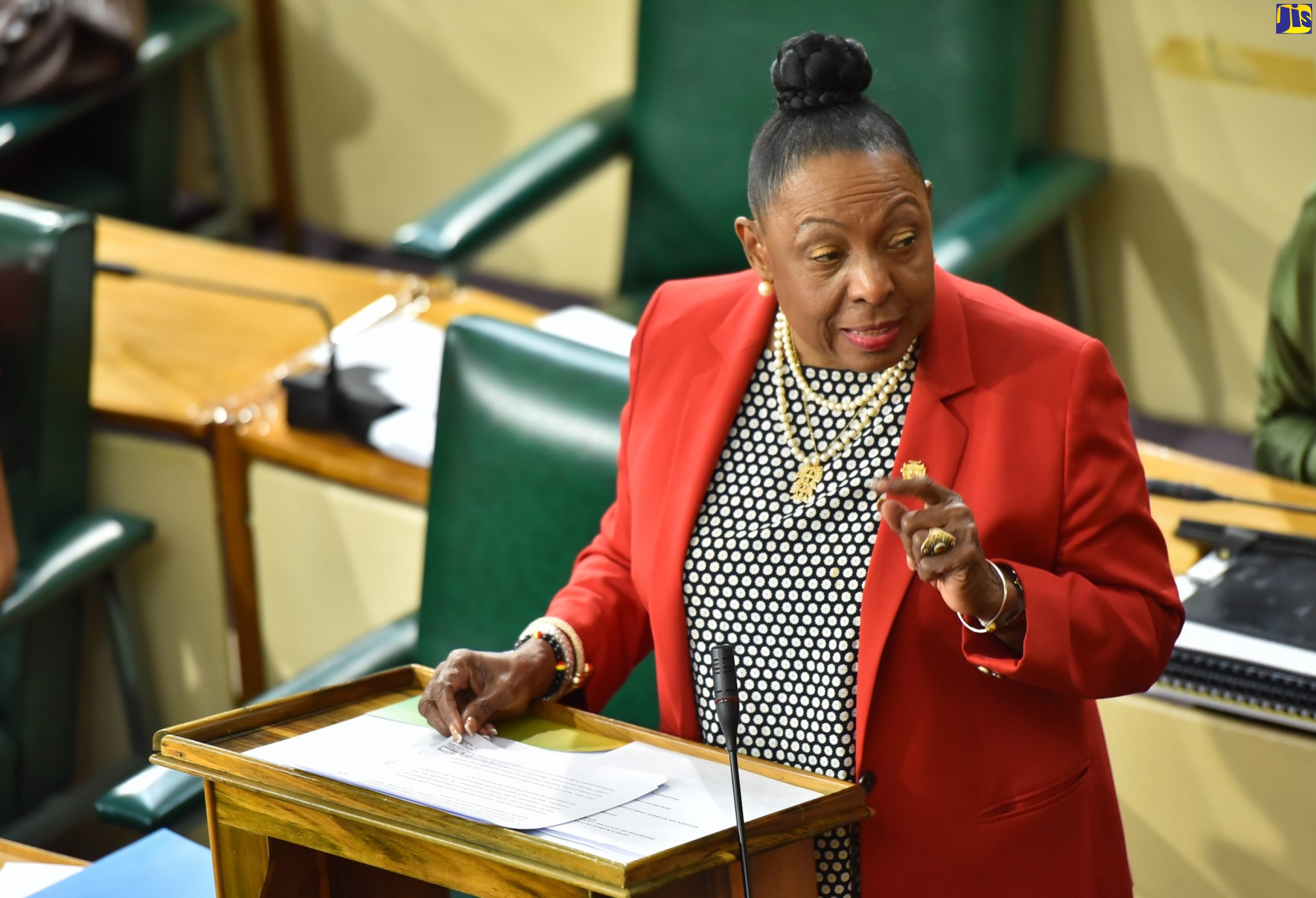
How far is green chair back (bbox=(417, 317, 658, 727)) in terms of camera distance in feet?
6.74

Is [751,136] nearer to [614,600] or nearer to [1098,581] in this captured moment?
[614,600]

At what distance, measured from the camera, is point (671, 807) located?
130 centimetres

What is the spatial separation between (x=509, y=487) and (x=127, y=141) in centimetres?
→ 244

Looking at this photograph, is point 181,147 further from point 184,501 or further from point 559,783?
point 559,783

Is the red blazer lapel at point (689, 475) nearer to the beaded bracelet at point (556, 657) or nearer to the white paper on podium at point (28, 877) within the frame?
the beaded bracelet at point (556, 657)

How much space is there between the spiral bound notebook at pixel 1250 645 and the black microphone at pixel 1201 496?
0.14 metres

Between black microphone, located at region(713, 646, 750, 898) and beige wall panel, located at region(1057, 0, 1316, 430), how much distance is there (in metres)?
2.11

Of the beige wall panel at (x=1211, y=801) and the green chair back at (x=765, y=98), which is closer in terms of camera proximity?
the beige wall panel at (x=1211, y=801)

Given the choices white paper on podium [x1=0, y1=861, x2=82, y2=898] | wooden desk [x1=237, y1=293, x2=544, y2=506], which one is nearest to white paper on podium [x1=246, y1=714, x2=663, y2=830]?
white paper on podium [x1=0, y1=861, x2=82, y2=898]

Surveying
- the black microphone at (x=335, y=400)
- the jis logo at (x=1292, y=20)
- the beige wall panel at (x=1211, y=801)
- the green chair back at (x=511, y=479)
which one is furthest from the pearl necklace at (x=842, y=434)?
the jis logo at (x=1292, y=20)

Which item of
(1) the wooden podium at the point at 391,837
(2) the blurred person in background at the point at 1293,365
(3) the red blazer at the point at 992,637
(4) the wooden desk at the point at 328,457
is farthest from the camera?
(4) the wooden desk at the point at 328,457

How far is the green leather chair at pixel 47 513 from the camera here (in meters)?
2.48

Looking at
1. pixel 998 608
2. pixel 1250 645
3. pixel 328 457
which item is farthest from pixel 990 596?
pixel 328 457

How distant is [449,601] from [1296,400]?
1.16 meters
